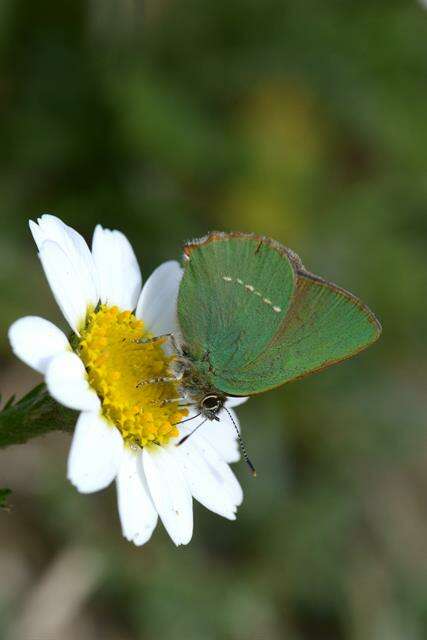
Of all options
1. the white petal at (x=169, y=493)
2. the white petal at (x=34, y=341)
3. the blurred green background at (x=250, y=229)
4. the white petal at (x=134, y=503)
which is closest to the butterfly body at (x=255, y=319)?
the white petal at (x=169, y=493)

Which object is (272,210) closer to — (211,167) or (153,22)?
(211,167)

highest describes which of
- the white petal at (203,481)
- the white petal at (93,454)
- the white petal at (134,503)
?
the white petal at (93,454)

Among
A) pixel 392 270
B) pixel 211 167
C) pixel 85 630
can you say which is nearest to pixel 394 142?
pixel 392 270

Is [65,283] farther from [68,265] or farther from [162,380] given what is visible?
[162,380]

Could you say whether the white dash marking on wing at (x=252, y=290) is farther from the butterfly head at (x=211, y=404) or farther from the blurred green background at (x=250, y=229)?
the blurred green background at (x=250, y=229)

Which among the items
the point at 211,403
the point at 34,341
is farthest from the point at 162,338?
the point at 34,341
